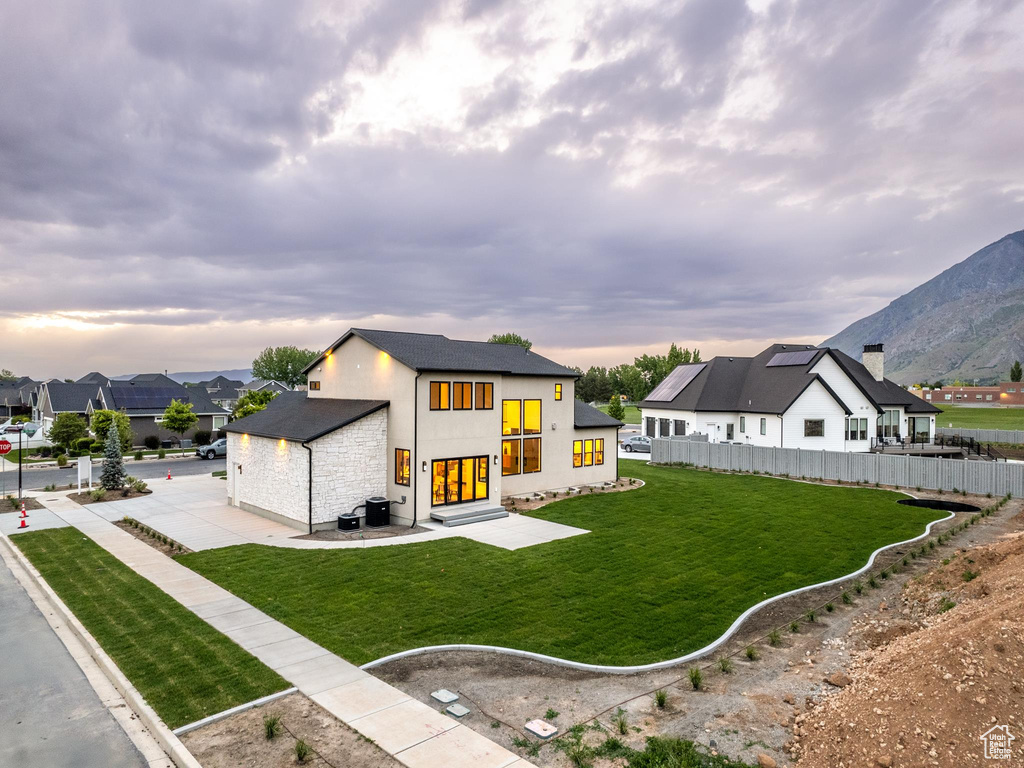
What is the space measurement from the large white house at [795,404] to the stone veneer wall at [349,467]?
25.4 m

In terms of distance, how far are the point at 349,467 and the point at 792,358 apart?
31.1 m

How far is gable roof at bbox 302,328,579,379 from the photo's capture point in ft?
67.2

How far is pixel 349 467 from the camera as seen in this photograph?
63.1 ft

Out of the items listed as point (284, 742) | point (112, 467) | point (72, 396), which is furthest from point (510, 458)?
point (72, 396)

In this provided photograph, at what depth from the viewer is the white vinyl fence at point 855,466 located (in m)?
24.3

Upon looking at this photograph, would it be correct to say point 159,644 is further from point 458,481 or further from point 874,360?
point 874,360

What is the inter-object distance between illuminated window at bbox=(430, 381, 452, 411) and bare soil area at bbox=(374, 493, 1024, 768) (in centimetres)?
1133

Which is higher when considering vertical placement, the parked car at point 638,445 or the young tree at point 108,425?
the young tree at point 108,425

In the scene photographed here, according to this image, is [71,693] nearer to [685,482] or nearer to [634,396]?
[685,482]

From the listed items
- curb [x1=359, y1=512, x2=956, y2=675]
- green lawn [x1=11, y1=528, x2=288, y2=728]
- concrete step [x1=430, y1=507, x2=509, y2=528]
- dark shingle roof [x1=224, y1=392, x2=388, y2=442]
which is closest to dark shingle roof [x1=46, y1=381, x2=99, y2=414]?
dark shingle roof [x1=224, y1=392, x2=388, y2=442]

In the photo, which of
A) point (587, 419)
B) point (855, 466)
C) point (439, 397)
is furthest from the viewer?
point (855, 466)

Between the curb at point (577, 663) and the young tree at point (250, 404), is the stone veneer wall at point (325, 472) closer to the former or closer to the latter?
the curb at point (577, 663)

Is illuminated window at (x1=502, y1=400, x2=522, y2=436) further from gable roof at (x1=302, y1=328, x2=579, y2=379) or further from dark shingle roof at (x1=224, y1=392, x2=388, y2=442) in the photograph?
dark shingle roof at (x1=224, y1=392, x2=388, y2=442)

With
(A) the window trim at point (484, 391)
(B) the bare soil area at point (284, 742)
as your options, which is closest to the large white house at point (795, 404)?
(A) the window trim at point (484, 391)
